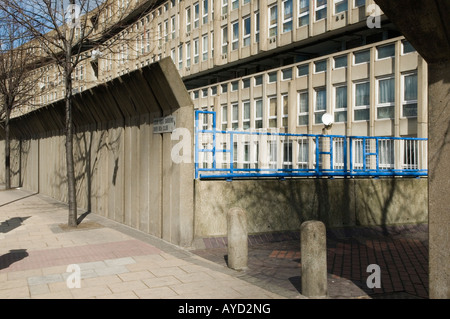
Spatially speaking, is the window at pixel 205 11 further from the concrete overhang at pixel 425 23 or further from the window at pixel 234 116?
the concrete overhang at pixel 425 23

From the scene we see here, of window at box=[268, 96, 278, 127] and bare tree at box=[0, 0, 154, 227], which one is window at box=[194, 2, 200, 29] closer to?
window at box=[268, 96, 278, 127]

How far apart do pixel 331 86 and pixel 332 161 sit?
19.0m

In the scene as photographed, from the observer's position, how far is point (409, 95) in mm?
25000

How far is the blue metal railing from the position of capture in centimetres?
966

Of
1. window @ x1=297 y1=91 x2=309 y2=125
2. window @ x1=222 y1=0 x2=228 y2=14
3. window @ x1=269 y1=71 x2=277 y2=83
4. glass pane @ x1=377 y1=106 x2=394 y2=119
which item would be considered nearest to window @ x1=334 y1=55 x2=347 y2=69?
window @ x1=297 y1=91 x2=309 y2=125

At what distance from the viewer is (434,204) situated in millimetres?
4562

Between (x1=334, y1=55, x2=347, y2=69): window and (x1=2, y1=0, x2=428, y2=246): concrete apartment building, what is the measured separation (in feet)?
0.28

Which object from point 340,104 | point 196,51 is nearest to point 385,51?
point 340,104

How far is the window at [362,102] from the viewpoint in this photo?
27594mm

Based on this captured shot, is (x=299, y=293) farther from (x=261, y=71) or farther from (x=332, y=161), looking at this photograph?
(x=261, y=71)

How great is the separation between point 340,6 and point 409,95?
7.95 m

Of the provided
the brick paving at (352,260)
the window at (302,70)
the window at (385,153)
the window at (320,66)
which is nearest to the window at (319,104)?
the window at (320,66)

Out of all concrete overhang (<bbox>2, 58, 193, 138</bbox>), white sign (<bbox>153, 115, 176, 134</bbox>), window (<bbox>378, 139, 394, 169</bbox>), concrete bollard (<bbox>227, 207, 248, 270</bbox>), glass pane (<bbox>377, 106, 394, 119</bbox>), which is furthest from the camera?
glass pane (<bbox>377, 106, 394, 119</bbox>)

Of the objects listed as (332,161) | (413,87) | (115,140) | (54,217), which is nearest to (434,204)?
(332,161)
